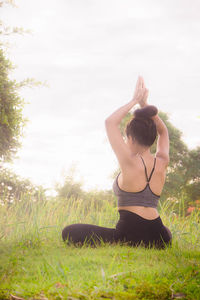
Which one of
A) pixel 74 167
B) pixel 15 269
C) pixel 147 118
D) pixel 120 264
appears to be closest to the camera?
pixel 120 264

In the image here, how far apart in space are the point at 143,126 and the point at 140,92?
0.53 metres

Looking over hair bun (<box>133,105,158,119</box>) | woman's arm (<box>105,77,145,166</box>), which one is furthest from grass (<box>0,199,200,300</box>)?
hair bun (<box>133,105,158,119</box>)

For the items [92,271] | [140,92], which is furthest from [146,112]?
[92,271]

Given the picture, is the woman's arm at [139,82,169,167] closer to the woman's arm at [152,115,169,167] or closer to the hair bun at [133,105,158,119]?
the woman's arm at [152,115,169,167]

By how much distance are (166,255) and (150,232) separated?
363 millimetres

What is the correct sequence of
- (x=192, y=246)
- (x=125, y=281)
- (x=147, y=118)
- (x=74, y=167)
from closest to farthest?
(x=125, y=281)
(x=147, y=118)
(x=192, y=246)
(x=74, y=167)

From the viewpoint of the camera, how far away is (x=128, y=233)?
4.41 metres

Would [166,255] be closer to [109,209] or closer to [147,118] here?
[147,118]

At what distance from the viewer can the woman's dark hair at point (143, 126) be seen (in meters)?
4.37

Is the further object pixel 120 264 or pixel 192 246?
pixel 192 246

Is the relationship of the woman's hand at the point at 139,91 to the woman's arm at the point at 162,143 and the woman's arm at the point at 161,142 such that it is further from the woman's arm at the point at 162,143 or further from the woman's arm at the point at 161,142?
the woman's arm at the point at 162,143

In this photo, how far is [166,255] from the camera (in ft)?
13.6

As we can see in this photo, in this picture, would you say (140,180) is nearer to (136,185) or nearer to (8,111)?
(136,185)

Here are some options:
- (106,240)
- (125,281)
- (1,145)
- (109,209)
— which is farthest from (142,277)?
(1,145)
